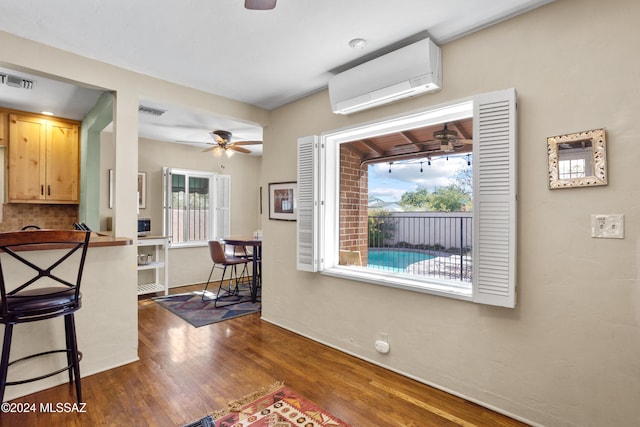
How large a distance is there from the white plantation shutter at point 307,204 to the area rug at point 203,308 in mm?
1422

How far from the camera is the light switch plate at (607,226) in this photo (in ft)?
5.41

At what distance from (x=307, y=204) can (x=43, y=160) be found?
133 inches

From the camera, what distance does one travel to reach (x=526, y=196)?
76.4 inches

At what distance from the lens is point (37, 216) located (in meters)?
4.14

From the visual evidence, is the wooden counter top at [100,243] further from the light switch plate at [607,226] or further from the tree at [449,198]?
the light switch plate at [607,226]

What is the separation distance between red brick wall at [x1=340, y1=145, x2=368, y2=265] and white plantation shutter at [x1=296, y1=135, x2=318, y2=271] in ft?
1.06

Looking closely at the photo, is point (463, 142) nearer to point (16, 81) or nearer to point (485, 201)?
point (485, 201)

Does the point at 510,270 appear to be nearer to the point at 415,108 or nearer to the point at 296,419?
the point at 415,108

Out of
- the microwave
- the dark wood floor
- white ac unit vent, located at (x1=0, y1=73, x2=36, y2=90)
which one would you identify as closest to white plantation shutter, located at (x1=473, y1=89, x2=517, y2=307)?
the dark wood floor

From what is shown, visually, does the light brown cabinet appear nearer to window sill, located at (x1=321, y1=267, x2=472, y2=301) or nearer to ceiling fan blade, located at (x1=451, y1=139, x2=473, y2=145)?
window sill, located at (x1=321, y1=267, x2=472, y2=301)

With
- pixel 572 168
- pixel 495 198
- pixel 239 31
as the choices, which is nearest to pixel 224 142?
pixel 239 31

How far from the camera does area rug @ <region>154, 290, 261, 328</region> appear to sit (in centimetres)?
389

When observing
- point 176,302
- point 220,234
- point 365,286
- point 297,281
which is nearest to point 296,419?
point 365,286

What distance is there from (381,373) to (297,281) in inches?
49.7
